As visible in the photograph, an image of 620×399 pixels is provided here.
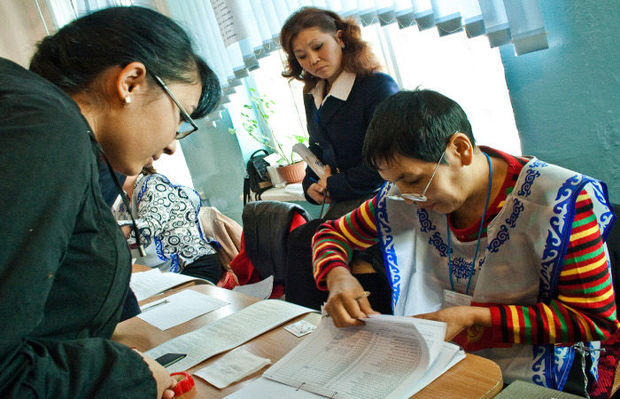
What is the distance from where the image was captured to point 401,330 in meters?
1.00

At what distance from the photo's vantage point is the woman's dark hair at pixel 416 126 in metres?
1.18

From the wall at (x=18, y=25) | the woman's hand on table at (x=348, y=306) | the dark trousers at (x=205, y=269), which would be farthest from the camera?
the wall at (x=18, y=25)

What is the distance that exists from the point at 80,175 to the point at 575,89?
1569 mm

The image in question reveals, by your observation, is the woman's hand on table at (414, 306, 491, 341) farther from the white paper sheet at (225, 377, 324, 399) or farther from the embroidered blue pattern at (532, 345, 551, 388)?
the white paper sheet at (225, 377, 324, 399)

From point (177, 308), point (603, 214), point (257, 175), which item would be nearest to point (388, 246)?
point (603, 214)

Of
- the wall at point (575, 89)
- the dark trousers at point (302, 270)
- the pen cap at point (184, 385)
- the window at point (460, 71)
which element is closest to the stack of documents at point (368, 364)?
the pen cap at point (184, 385)

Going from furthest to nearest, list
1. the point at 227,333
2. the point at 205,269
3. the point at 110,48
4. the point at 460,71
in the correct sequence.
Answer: the point at 205,269 < the point at 460,71 < the point at 227,333 < the point at 110,48

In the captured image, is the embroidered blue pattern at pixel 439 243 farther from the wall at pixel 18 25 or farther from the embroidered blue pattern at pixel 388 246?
the wall at pixel 18 25

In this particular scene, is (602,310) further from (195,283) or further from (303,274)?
(195,283)

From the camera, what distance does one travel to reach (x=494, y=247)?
1.21 m

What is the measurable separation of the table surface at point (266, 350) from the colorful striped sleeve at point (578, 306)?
200mm

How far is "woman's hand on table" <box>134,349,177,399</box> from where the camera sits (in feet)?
2.94

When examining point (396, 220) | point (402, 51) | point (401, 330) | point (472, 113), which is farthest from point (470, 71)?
point (401, 330)

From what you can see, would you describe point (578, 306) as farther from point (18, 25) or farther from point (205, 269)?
point (18, 25)
